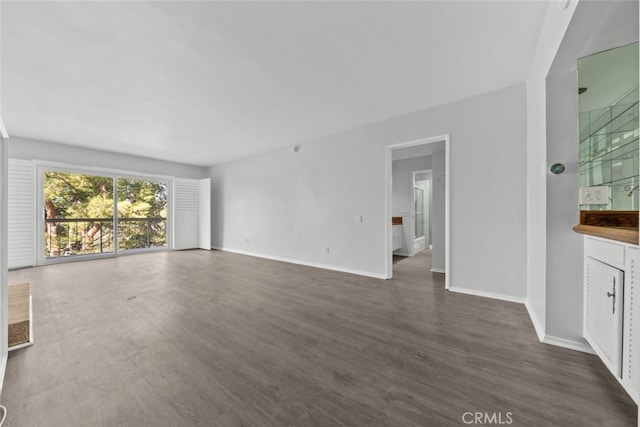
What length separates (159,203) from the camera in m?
6.78

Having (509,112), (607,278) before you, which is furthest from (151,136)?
(607,278)

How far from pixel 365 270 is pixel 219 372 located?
281 centimetres

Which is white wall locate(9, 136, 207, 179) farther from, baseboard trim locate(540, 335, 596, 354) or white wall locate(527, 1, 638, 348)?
baseboard trim locate(540, 335, 596, 354)

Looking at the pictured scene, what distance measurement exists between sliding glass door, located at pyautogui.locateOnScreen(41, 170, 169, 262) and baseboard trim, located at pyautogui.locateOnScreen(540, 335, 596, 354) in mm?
7652

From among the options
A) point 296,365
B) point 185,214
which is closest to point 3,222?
point 296,365

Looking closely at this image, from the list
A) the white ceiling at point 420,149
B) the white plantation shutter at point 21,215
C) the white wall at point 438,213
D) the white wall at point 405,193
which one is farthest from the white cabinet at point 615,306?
the white plantation shutter at point 21,215

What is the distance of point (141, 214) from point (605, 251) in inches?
323

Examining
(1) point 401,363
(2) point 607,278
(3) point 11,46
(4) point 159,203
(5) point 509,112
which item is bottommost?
(1) point 401,363

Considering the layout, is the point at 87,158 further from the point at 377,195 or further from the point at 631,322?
the point at 631,322

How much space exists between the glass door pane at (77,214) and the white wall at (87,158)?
348 mm

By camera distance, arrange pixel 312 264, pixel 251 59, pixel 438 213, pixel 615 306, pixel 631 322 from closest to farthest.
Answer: pixel 631 322
pixel 615 306
pixel 251 59
pixel 438 213
pixel 312 264

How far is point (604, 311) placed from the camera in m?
1.47

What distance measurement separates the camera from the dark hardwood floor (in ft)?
4.04

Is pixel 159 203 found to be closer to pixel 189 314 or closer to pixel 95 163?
pixel 95 163
